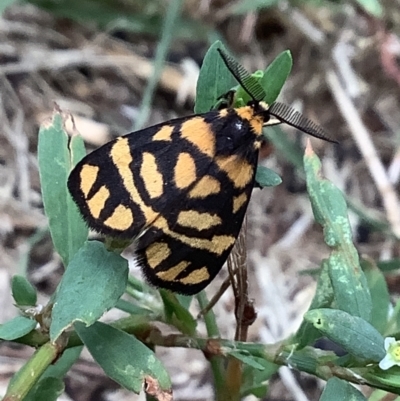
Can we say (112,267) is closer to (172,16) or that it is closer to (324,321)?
(324,321)

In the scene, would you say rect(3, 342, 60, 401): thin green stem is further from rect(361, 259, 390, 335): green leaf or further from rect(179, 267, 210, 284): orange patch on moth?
rect(361, 259, 390, 335): green leaf

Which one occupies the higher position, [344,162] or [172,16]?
[172,16]

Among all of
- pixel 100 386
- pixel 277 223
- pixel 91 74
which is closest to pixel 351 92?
pixel 277 223

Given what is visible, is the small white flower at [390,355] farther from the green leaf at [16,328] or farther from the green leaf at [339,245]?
the green leaf at [16,328]

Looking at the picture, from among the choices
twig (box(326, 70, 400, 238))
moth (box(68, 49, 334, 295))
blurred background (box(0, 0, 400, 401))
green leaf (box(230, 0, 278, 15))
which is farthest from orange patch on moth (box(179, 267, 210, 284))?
green leaf (box(230, 0, 278, 15))

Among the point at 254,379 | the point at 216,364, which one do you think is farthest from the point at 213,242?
the point at 254,379
